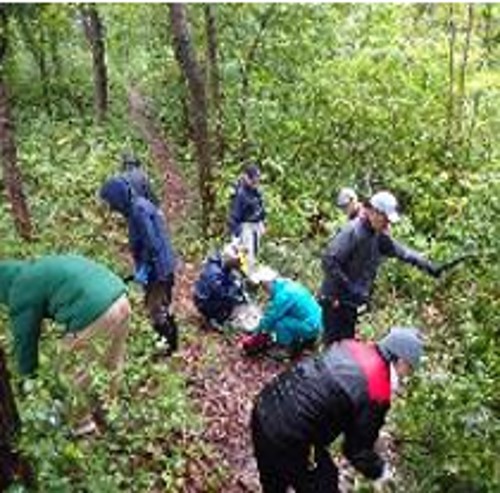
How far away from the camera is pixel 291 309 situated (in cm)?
1000

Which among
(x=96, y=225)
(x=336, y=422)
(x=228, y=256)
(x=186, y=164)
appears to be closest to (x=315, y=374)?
(x=336, y=422)

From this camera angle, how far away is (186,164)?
71.7 ft

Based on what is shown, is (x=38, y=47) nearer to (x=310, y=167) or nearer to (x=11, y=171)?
(x=310, y=167)

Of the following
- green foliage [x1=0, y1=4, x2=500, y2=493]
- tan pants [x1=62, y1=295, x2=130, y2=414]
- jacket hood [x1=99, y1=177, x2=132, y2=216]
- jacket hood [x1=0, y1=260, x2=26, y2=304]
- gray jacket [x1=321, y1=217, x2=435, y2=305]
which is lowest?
green foliage [x1=0, y1=4, x2=500, y2=493]

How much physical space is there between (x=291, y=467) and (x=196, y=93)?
9.44m

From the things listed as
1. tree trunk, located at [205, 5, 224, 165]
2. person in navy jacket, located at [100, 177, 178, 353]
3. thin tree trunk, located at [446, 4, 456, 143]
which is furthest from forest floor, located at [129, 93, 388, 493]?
thin tree trunk, located at [446, 4, 456, 143]

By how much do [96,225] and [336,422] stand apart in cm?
981

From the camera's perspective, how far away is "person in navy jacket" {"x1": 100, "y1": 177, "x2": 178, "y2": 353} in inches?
359

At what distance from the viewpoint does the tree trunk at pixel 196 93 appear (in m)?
14.4

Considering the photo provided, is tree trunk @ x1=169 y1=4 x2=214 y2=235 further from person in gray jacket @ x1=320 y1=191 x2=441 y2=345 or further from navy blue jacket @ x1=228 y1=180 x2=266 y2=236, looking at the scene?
person in gray jacket @ x1=320 y1=191 x2=441 y2=345

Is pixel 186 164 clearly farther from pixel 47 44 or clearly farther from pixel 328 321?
pixel 328 321

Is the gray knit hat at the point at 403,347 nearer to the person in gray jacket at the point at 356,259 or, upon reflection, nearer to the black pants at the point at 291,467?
the black pants at the point at 291,467

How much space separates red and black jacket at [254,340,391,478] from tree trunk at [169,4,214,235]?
8860mm

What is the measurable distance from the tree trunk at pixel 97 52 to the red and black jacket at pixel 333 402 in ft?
57.8
